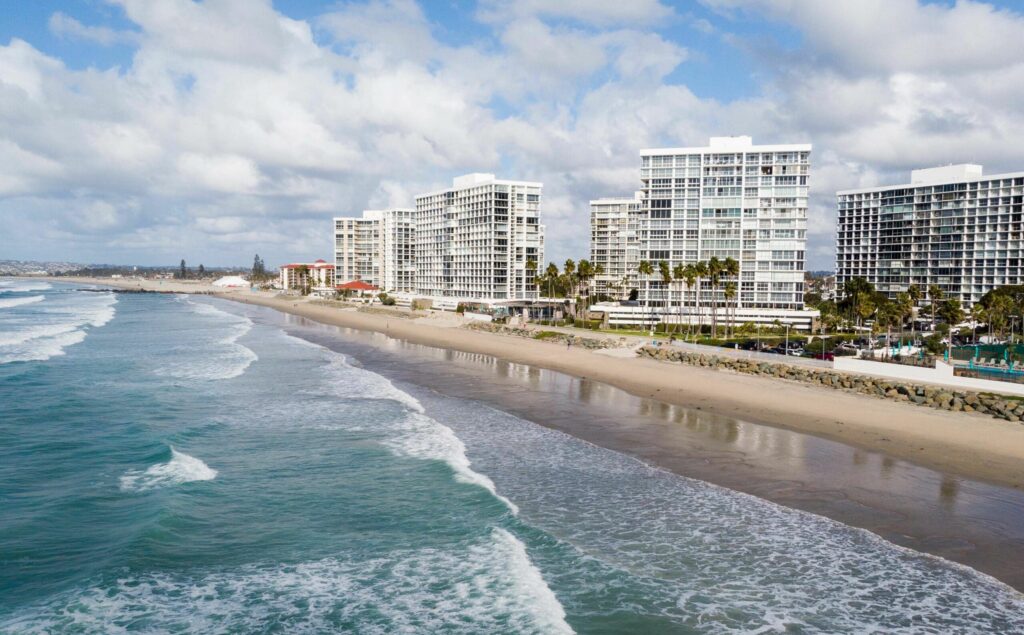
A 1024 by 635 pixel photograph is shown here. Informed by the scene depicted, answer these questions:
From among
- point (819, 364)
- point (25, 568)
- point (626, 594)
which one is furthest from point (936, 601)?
point (819, 364)

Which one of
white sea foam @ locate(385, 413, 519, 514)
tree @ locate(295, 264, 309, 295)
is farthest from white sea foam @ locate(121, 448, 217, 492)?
tree @ locate(295, 264, 309, 295)

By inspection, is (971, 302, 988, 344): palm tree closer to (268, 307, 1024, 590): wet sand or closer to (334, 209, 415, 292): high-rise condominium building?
(268, 307, 1024, 590): wet sand

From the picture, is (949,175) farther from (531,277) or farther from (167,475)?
(167,475)

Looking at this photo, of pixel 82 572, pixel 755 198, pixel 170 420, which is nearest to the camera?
pixel 82 572

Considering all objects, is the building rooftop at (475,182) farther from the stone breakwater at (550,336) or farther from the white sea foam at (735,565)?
the white sea foam at (735,565)

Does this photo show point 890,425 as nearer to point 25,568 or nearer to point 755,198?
point 25,568

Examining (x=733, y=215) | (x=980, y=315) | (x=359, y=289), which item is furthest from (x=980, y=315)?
(x=359, y=289)
